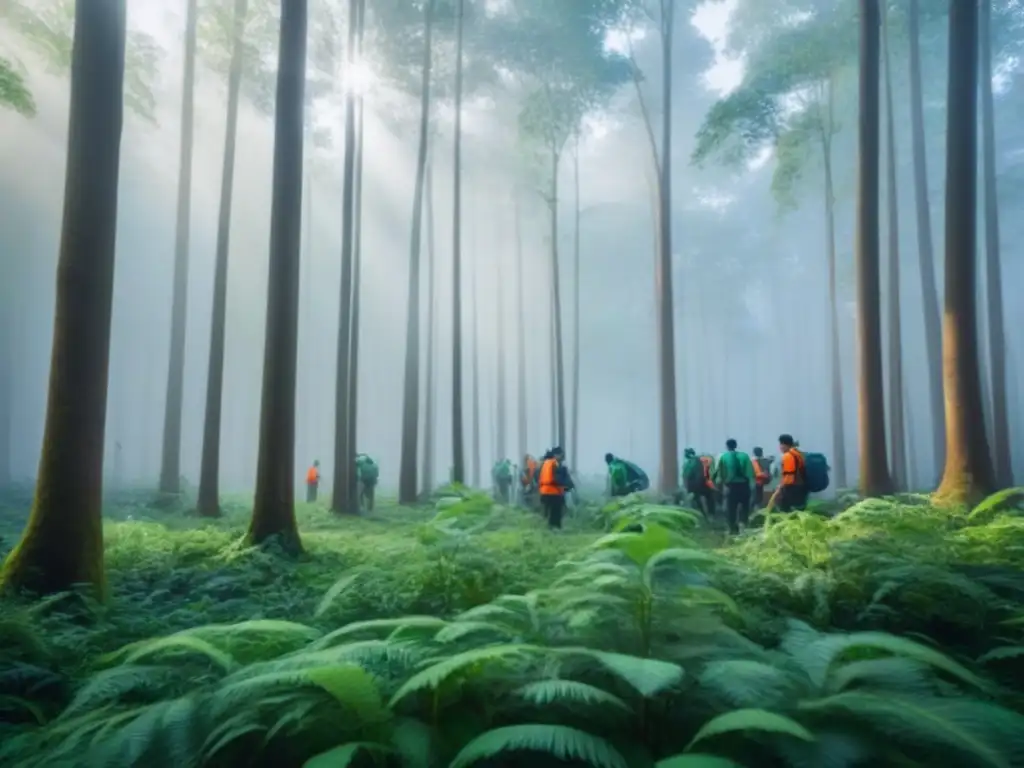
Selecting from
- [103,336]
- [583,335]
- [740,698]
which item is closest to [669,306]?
[103,336]

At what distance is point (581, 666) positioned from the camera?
10.0 ft

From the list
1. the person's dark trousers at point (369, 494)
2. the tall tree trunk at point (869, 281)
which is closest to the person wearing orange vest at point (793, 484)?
the tall tree trunk at point (869, 281)

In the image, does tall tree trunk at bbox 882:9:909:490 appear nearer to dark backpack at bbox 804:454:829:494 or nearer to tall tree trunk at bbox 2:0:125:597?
dark backpack at bbox 804:454:829:494

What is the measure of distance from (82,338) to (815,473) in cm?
1023

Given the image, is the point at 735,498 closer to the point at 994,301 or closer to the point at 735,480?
the point at 735,480

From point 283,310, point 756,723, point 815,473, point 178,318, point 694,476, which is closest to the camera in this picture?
point 756,723

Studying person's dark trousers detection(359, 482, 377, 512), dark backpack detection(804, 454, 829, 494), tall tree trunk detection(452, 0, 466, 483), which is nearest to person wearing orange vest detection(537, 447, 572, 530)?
dark backpack detection(804, 454, 829, 494)

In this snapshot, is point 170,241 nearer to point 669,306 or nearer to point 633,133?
point 633,133

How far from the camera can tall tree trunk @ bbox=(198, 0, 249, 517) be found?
14.9 meters

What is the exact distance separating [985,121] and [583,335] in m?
51.1

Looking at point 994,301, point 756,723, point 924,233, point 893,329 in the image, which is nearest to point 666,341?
point 893,329

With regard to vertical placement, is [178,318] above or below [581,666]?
above

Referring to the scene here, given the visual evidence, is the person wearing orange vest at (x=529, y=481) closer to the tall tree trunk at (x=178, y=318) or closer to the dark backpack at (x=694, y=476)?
the dark backpack at (x=694, y=476)

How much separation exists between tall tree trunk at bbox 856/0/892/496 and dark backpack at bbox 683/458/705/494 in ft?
10.4
